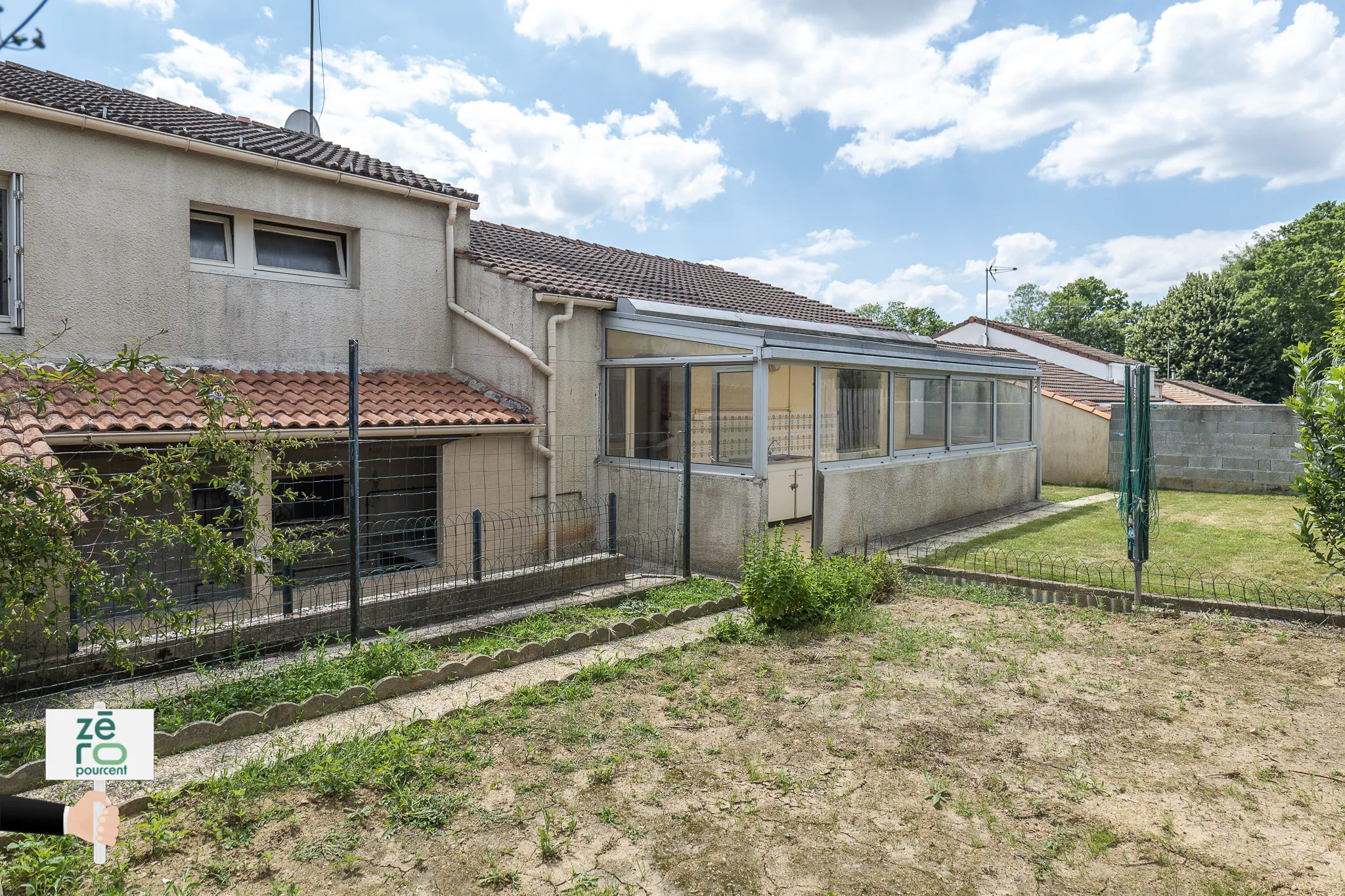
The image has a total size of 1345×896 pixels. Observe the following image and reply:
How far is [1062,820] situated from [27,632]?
727 centimetres

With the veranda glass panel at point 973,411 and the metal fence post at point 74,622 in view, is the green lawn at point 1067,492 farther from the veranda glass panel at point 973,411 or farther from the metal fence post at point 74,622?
the metal fence post at point 74,622

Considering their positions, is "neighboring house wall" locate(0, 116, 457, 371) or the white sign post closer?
the white sign post

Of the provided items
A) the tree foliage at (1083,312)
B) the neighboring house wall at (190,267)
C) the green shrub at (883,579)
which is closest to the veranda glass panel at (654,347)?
the neighboring house wall at (190,267)

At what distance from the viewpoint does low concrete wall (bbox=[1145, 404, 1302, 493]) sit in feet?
54.7

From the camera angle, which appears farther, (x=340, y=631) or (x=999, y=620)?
(x=999, y=620)

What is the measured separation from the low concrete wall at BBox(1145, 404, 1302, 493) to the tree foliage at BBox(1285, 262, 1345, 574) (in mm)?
10127

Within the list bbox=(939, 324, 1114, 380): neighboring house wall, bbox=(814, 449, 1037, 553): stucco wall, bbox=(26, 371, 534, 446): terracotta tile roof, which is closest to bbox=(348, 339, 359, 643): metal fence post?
bbox=(26, 371, 534, 446): terracotta tile roof

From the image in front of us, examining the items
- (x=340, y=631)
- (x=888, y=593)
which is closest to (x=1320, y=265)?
(x=888, y=593)

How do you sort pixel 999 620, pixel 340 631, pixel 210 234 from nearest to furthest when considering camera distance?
1. pixel 340 631
2. pixel 999 620
3. pixel 210 234

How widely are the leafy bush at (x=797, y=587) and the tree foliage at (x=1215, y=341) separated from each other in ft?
122

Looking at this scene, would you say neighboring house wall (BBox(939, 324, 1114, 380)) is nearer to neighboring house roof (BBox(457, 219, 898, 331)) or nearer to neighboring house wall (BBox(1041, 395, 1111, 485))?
neighboring house wall (BBox(1041, 395, 1111, 485))

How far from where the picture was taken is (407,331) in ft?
36.4

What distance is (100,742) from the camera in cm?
204

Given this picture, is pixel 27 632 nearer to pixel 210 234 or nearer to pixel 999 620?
pixel 210 234
